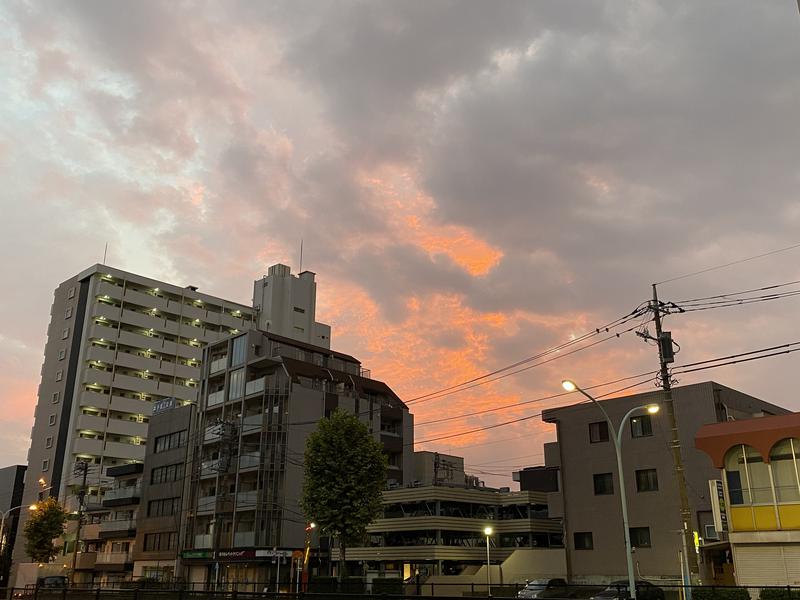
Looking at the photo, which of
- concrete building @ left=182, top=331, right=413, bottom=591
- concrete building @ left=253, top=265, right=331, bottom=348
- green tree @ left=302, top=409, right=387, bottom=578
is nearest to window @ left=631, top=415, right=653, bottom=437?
green tree @ left=302, top=409, right=387, bottom=578

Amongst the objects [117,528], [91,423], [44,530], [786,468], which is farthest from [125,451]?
[786,468]

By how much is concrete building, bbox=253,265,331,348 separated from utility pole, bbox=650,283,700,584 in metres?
86.3

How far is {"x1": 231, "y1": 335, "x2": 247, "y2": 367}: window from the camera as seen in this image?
76938 millimetres

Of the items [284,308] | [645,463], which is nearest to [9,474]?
[284,308]

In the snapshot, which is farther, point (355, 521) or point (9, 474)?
point (9, 474)

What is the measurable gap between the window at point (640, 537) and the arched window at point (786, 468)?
13.4 m

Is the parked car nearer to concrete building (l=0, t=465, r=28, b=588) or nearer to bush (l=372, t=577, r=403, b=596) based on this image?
bush (l=372, t=577, r=403, b=596)

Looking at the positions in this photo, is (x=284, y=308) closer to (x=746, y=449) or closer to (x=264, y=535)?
(x=264, y=535)

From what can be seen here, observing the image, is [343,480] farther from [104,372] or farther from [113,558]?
[104,372]

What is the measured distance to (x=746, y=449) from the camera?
120 ft

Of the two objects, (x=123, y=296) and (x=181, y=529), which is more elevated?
(x=123, y=296)

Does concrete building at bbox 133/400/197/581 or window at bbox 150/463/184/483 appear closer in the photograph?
concrete building at bbox 133/400/197/581

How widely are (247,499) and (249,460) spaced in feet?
12.6

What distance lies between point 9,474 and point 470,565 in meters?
83.0
